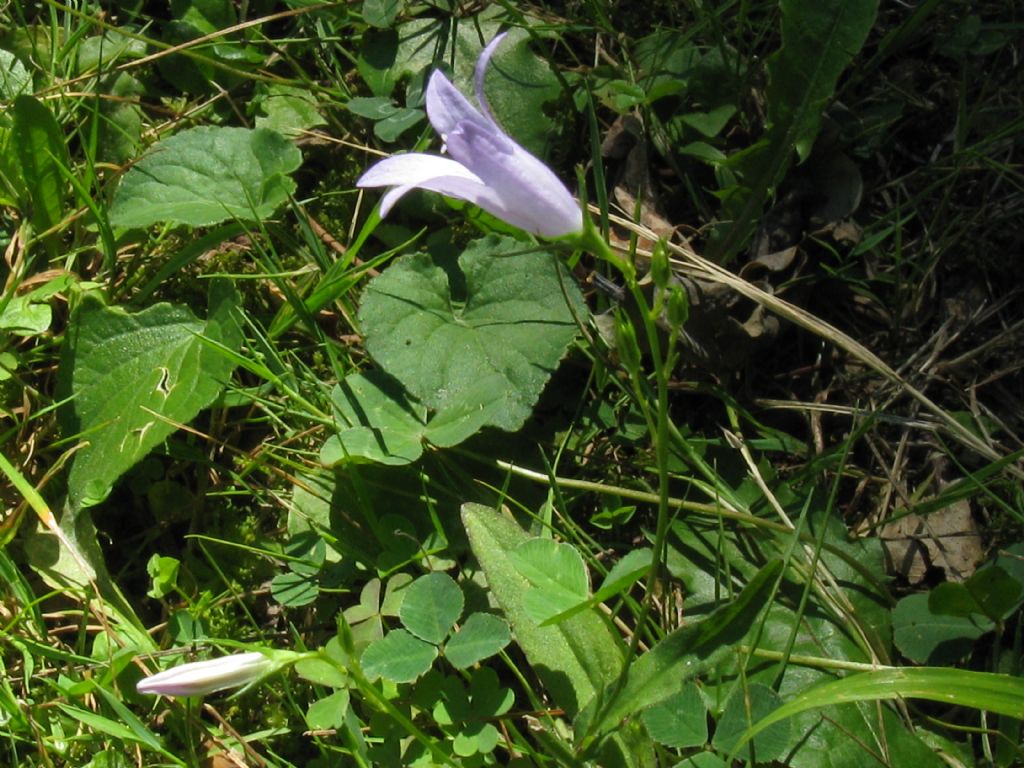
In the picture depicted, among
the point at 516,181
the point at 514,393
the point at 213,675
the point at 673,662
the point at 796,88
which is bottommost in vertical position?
the point at 673,662

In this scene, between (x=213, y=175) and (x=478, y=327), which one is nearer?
(x=478, y=327)

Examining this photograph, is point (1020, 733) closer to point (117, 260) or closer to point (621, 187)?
point (621, 187)

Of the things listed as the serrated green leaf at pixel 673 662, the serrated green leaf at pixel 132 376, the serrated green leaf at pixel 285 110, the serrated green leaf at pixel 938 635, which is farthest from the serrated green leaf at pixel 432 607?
the serrated green leaf at pixel 285 110

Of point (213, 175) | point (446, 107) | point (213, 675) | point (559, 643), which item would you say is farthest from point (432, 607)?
point (213, 175)

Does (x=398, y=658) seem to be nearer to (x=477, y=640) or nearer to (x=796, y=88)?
(x=477, y=640)

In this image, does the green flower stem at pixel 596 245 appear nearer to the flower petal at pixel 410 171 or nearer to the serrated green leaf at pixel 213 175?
the flower petal at pixel 410 171

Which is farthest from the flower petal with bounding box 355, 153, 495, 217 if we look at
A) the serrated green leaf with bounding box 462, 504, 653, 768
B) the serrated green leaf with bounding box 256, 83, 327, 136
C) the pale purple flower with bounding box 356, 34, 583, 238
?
the serrated green leaf with bounding box 256, 83, 327, 136
